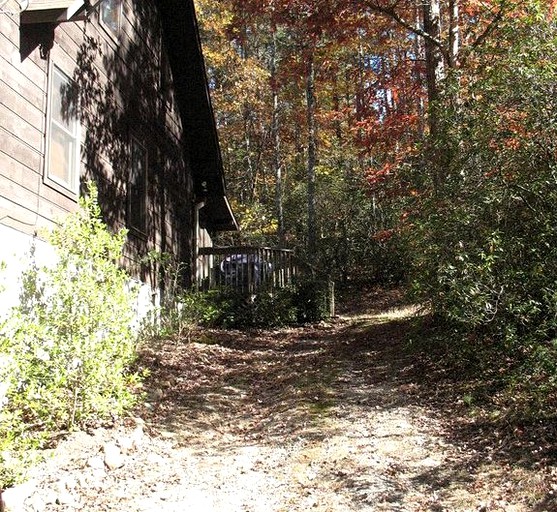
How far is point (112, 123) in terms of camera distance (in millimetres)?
10953

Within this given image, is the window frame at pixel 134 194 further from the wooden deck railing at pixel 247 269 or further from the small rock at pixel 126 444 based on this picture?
the small rock at pixel 126 444

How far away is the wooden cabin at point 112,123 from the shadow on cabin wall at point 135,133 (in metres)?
0.02

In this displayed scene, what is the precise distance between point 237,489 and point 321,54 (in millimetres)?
11572

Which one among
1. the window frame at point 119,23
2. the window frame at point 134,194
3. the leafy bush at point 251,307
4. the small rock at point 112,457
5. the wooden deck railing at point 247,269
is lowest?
the small rock at point 112,457

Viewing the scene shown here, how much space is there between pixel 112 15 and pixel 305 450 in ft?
30.8

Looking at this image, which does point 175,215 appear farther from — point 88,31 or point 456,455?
point 456,455

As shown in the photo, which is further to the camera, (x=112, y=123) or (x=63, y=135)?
(x=112, y=123)

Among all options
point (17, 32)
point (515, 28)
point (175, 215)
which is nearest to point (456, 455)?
point (515, 28)

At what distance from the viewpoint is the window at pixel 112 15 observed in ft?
36.9

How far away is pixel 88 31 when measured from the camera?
10.2 metres

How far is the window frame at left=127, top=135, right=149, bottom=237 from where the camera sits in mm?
11562

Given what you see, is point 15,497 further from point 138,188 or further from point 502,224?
point 138,188

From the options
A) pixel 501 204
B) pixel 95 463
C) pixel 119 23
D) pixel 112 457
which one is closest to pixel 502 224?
pixel 501 204

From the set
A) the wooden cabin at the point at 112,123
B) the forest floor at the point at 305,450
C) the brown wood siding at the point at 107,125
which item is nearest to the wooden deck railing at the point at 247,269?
the wooden cabin at the point at 112,123
